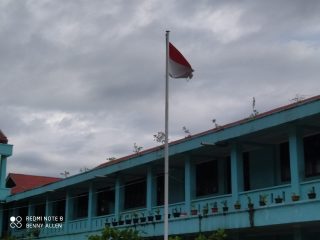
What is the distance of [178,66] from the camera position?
541 inches

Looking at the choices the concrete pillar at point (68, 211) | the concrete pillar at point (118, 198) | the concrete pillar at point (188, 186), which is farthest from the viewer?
the concrete pillar at point (68, 211)

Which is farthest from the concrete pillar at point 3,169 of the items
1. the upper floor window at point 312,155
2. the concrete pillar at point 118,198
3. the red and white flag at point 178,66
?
the red and white flag at point 178,66

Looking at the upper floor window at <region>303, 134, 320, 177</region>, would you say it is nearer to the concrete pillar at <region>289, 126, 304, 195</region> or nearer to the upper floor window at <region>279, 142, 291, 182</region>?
the upper floor window at <region>279, 142, 291, 182</region>

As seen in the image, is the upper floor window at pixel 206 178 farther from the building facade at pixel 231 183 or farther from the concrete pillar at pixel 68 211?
the concrete pillar at pixel 68 211

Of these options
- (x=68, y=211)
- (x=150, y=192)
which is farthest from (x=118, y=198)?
(x=68, y=211)

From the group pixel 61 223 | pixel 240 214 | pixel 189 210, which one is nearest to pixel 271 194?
pixel 240 214

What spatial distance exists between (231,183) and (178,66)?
18.1 ft

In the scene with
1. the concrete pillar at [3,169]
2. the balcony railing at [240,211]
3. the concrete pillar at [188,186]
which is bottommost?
the balcony railing at [240,211]

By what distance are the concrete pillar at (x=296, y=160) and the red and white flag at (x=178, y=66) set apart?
3240 millimetres

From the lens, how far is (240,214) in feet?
52.4

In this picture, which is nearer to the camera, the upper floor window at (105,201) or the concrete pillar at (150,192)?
the concrete pillar at (150,192)

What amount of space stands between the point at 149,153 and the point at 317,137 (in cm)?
592

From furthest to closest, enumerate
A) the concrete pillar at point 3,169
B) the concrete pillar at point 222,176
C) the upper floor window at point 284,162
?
the concrete pillar at point 3,169
the concrete pillar at point 222,176
the upper floor window at point 284,162

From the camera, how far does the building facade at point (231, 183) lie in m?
14.9
